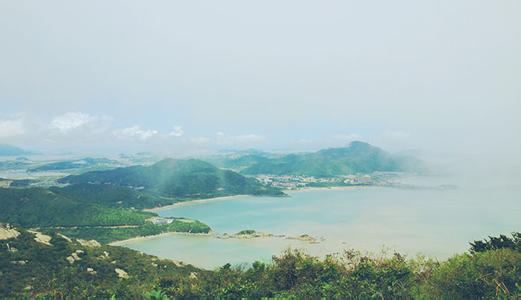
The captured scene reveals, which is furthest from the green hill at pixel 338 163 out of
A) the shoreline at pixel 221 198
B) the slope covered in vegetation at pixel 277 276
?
the slope covered in vegetation at pixel 277 276

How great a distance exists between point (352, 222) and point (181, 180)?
48340 millimetres

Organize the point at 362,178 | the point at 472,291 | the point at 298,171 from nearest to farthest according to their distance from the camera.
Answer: the point at 472,291 → the point at 362,178 → the point at 298,171

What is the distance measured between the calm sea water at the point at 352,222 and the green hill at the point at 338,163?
35.5 metres

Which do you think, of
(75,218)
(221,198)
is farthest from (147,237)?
(221,198)

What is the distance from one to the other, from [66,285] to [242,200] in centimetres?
6350

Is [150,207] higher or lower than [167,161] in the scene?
lower

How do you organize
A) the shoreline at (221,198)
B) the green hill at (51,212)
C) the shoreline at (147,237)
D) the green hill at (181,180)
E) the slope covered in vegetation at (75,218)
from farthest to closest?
1. the green hill at (181,180)
2. the shoreline at (221,198)
3. the green hill at (51,212)
4. the slope covered in vegetation at (75,218)
5. the shoreline at (147,237)

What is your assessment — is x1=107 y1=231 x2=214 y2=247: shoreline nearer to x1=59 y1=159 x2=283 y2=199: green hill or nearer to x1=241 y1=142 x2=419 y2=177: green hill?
x1=59 y1=159 x2=283 y2=199: green hill

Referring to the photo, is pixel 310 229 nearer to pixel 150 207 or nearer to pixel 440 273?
pixel 150 207

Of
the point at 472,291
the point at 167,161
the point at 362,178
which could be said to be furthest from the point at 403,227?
the point at 167,161

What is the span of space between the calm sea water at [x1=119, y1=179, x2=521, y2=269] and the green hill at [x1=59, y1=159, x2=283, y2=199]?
599 cm

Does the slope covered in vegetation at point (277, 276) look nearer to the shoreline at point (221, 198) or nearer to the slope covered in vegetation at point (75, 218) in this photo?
the slope covered in vegetation at point (75, 218)

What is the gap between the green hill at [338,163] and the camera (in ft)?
415

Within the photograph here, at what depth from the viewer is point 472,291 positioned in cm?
1227
